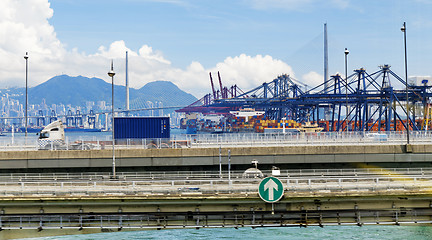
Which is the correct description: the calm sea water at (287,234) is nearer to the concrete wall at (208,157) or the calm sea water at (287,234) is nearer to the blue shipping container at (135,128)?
the concrete wall at (208,157)

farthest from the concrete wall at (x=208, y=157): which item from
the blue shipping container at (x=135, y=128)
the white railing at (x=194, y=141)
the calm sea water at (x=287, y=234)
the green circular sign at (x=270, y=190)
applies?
the green circular sign at (x=270, y=190)

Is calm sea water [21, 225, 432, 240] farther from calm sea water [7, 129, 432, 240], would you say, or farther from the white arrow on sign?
the white arrow on sign

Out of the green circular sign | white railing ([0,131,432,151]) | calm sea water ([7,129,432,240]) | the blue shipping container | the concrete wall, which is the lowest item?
calm sea water ([7,129,432,240])

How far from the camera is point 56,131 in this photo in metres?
51.4

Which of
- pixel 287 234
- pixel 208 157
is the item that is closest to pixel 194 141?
pixel 208 157

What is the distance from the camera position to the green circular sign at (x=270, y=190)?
93.8 feet

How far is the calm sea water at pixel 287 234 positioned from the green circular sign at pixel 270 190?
1181cm

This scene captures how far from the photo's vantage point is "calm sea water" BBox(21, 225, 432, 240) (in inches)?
1577

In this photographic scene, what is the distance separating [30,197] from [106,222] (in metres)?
4.55

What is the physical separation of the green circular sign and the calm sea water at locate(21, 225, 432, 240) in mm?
11806

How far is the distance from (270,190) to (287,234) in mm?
13779

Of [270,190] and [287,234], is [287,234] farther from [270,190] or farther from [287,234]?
[270,190]

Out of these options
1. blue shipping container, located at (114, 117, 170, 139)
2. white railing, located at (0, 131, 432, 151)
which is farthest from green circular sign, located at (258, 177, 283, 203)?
blue shipping container, located at (114, 117, 170, 139)

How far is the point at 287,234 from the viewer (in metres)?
41.1
